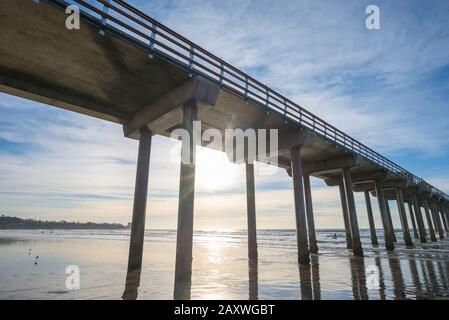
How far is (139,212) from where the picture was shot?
10.9 meters

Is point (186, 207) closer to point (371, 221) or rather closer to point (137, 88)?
point (137, 88)

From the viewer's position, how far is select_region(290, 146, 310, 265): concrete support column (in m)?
13.7

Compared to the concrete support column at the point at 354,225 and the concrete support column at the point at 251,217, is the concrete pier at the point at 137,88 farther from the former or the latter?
the concrete support column at the point at 354,225

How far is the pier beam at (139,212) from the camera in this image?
10688 mm

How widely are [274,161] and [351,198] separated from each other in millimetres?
5703

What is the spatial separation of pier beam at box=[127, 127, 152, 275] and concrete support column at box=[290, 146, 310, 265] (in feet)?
25.6

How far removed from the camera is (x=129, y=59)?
8422 mm

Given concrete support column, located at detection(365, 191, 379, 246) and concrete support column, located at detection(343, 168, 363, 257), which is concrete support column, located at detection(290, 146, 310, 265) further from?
concrete support column, located at detection(365, 191, 379, 246)

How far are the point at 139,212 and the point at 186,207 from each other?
2.98 metres

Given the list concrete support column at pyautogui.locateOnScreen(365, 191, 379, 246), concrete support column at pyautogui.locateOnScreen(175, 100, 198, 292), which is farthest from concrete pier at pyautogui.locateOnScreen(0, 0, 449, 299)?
concrete support column at pyautogui.locateOnScreen(365, 191, 379, 246)

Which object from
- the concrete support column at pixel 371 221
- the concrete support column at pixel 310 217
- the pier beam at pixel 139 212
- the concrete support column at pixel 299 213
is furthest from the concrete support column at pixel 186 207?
the concrete support column at pixel 371 221

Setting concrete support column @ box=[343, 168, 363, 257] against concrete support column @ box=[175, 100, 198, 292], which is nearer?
concrete support column @ box=[175, 100, 198, 292]
